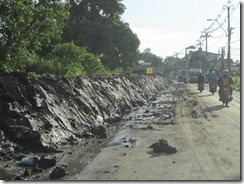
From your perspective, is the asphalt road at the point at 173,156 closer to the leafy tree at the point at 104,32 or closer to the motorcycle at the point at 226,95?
the motorcycle at the point at 226,95

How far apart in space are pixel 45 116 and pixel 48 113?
0.30 metres

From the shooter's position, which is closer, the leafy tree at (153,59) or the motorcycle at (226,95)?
the motorcycle at (226,95)

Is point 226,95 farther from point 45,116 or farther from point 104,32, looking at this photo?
point 104,32

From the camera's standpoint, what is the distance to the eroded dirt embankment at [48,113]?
9484 mm

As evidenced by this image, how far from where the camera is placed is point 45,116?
34.8 feet

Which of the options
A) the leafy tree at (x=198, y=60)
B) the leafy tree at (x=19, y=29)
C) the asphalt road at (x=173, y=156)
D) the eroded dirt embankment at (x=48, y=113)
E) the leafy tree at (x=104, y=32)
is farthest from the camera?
the leafy tree at (x=198, y=60)

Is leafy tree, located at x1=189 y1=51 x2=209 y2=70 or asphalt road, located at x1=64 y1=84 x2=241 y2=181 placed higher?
leafy tree, located at x1=189 y1=51 x2=209 y2=70

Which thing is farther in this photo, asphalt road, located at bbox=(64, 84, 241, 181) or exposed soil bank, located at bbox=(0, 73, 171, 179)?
exposed soil bank, located at bbox=(0, 73, 171, 179)

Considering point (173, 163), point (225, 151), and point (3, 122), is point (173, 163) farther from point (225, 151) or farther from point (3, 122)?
point (3, 122)

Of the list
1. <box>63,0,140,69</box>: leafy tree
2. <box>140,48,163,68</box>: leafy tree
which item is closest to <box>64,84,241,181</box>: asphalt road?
<box>63,0,140,69</box>: leafy tree

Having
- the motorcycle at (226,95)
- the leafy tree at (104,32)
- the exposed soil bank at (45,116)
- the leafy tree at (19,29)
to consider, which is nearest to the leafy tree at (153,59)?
the leafy tree at (104,32)

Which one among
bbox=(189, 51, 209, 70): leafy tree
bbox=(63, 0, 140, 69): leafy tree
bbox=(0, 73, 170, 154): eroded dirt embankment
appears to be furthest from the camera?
bbox=(189, 51, 209, 70): leafy tree

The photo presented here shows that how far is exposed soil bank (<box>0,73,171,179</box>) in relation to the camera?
30.6 feet

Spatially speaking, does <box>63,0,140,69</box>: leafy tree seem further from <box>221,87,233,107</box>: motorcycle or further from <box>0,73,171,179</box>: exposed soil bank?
<box>0,73,171,179</box>: exposed soil bank
